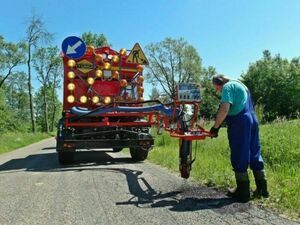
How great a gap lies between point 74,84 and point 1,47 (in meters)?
46.1

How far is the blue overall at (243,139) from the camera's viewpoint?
5.60 metres

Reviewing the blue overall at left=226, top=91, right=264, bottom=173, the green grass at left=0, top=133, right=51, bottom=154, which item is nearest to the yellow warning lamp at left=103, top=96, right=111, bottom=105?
the blue overall at left=226, top=91, right=264, bottom=173

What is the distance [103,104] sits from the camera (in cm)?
1084

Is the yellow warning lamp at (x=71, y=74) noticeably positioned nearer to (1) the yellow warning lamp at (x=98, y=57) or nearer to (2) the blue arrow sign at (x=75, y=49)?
(2) the blue arrow sign at (x=75, y=49)

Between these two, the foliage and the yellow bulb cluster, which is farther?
the foliage

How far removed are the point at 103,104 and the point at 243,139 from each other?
5.83 m

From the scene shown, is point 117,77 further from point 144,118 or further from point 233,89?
point 233,89

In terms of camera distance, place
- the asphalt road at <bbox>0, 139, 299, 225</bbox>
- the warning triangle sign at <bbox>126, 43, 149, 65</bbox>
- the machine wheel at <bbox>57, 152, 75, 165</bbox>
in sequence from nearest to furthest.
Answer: the asphalt road at <bbox>0, 139, 299, 225</bbox>, the machine wheel at <bbox>57, 152, 75, 165</bbox>, the warning triangle sign at <bbox>126, 43, 149, 65</bbox>

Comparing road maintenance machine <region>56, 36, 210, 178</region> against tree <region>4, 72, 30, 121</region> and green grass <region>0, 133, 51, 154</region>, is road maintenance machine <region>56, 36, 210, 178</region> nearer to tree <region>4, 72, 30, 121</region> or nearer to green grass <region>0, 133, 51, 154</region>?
green grass <region>0, 133, 51, 154</region>

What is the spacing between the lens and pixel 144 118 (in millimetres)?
11055

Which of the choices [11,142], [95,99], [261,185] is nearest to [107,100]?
[95,99]

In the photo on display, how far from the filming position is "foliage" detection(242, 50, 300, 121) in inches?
2244

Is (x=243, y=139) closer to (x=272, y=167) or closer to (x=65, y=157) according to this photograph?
(x=272, y=167)

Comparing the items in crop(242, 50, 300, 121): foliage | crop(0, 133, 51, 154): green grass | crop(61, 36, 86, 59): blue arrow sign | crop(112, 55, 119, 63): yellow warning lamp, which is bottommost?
crop(0, 133, 51, 154): green grass
